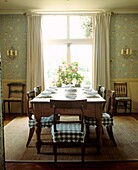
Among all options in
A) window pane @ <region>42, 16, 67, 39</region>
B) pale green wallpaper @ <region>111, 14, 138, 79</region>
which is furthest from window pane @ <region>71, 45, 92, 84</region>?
pale green wallpaper @ <region>111, 14, 138, 79</region>

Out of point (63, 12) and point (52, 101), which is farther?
point (63, 12)

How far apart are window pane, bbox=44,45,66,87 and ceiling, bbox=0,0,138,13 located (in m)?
1.11

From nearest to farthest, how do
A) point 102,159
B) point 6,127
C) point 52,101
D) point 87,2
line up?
point 52,101 < point 102,159 < point 6,127 < point 87,2

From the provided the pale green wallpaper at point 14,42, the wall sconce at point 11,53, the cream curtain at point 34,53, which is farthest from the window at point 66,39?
the wall sconce at point 11,53

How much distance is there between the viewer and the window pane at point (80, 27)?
22.4 feet

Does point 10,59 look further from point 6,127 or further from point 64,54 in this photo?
point 6,127

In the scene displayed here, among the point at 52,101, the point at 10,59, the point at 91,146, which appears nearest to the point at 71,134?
the point at 52,101

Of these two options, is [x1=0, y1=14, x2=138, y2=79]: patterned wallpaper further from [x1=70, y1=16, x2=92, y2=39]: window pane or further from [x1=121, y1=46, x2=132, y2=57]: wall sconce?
[x1=70, y1=16, x2=92, y2=39]: window pane

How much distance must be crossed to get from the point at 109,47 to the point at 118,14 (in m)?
0.97

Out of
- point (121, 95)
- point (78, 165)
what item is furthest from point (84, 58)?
point (78, 165)

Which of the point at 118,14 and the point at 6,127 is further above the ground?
A: the point at 118,14

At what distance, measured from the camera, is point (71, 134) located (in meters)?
2.95

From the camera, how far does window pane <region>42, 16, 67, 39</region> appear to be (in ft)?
22.4

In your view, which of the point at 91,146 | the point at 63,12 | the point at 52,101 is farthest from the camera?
the point at 63,12
